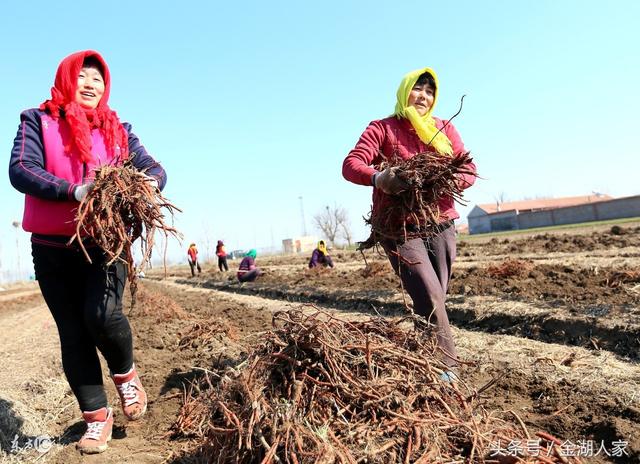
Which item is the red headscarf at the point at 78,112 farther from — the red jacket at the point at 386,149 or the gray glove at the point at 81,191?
the red jacket at the point at 386,149

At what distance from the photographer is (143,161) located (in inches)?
121

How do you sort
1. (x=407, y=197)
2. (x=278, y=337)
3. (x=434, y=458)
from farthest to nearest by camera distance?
(x=407, y=197) → (x=278, y=337) → (x=434, y=458)

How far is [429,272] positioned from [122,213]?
198 centimetres

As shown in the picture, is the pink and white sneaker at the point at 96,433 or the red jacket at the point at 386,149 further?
the red jacket at the point at 386,149

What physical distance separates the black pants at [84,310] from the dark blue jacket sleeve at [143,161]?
1.89 ft

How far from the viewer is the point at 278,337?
7.59 ft

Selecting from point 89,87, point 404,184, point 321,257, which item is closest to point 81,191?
point 89,87

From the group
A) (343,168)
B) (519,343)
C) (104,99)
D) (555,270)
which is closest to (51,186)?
(104,99)

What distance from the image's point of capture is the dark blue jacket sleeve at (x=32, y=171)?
255 centimetres

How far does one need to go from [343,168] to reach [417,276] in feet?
3.06

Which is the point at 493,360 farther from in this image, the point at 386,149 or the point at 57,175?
the point at 57,175

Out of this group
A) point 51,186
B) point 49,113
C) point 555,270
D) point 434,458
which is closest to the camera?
point 434,458

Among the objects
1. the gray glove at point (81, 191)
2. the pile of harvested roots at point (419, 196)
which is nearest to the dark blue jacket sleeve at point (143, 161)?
the gray glove at point (81, 191)

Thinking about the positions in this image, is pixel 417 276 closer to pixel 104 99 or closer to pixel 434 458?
pixel 434 458
